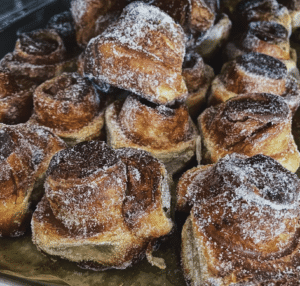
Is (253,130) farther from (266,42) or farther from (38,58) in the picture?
(38,58)

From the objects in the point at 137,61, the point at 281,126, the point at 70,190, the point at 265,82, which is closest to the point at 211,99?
the point at 265,82

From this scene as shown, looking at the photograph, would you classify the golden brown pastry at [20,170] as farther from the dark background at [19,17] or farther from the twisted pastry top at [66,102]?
the dark background at [19,17]

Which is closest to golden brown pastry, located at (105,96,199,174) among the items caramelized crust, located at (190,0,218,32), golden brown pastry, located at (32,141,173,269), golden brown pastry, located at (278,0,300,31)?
golden brown pastry, located at (32,141,173,269)

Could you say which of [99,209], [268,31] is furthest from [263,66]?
[99,209]

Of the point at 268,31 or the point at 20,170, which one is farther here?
the point at 268,31

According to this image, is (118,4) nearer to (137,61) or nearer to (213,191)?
(137,61)

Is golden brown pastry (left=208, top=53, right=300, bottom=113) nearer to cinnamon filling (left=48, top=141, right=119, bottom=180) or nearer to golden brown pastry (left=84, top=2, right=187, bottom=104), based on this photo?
golden brown pastry (left=84, top=2, right=187, bottom=104)
